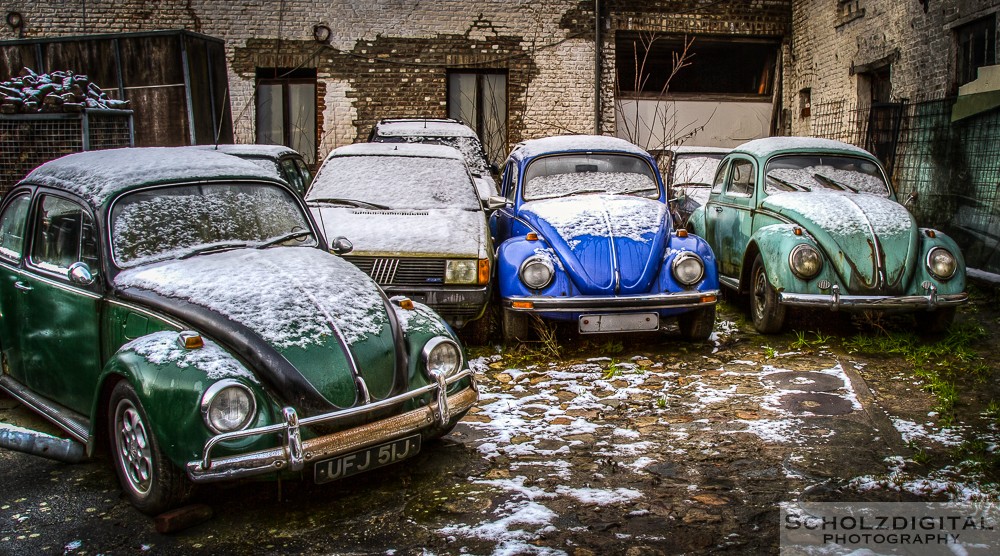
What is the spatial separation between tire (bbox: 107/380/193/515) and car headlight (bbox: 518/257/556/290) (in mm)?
3208

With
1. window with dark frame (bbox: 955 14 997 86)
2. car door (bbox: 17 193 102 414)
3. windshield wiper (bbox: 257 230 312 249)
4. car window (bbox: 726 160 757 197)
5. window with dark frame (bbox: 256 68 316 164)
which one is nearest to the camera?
car door (bbox: 17 193 102 414)

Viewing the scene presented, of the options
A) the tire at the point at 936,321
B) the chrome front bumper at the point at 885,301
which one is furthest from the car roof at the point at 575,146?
the tire at the point at 936,321

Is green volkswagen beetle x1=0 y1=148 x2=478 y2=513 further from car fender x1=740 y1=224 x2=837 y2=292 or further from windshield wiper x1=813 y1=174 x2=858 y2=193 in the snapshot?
windshield wiper x1=813 y1=174 x2=858 y2=193

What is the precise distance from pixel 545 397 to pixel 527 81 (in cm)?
1115

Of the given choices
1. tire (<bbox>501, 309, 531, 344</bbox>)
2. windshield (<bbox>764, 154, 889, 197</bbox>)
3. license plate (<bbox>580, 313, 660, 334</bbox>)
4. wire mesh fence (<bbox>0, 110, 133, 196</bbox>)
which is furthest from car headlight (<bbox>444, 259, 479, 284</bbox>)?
wire mesh fence (<bbox>0, 110, 133, 196</bbox>)

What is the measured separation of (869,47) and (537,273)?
30.7ft

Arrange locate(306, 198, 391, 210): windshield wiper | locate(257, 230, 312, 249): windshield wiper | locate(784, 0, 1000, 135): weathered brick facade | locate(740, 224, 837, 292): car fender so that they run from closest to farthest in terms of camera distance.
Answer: locate(257, 230, 312, 249): windshield wiper, locate(740, 224, 837, 292): car fender, locate(306, 198, 391, 210): windshield wiper, locate(784, 0, 1000, 135): weathered brick facade

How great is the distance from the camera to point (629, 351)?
639 centimetres

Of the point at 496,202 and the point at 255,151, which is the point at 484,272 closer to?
the point at 496,202

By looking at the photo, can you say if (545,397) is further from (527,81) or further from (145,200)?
(527,81)

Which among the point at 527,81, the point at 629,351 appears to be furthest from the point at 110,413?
the point at 527,81

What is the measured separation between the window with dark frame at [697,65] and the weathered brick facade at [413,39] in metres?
0.30

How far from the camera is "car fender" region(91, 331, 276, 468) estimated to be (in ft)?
10.4

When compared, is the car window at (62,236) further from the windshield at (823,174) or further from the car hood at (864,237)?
the windshield at (823,174)
